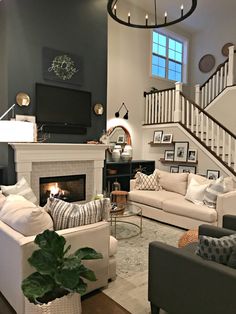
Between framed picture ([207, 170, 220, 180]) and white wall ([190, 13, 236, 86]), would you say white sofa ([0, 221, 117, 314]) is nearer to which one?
framed picture ([207, 170, 220, 180])

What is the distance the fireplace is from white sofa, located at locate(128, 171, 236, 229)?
3.48ft

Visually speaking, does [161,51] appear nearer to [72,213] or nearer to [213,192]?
[213,192]

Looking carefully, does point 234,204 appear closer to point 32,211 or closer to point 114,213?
point 114,213

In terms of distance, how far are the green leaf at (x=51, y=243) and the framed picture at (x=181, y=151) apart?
195 inches

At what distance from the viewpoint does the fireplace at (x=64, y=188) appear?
4953mm

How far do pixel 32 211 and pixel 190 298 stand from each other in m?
1.27

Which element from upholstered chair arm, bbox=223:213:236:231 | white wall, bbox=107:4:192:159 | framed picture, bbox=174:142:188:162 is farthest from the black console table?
upholstered chair arm, bbox=223:213:236:231

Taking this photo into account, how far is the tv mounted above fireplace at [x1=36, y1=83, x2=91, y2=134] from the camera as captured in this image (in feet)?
15.7

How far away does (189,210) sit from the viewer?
158 inches

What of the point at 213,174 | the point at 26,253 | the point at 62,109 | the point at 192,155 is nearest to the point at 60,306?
the point at 26,253

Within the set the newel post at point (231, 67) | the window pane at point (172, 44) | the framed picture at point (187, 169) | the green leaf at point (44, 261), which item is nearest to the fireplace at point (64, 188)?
the framed picture at point (187, 169)

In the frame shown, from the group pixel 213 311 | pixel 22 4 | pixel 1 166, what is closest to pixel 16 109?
pixel 1 166

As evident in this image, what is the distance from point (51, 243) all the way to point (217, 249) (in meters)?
1.08

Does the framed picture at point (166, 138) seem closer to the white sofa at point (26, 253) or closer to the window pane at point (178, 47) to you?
the window pane at point (178, 47)
